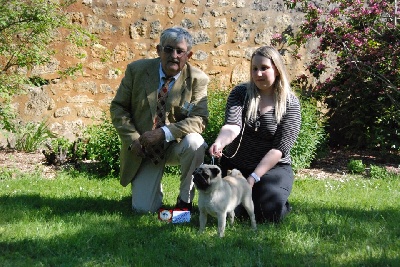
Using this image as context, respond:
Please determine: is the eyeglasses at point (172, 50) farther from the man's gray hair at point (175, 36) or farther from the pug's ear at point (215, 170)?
the pug's ear at point (215, 170)

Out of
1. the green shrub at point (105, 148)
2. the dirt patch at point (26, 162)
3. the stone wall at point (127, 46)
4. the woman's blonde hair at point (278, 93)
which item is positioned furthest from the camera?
the stone wall at point (127, 46)

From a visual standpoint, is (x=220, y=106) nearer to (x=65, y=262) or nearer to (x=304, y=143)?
(x=304, y=143)

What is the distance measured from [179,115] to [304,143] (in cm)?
290

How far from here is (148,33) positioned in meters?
8.98

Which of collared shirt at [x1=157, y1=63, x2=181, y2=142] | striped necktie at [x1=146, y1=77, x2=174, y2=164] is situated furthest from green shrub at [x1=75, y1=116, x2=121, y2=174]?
collared shirt at [x1=157, y1=63, x2=181, y2=142]

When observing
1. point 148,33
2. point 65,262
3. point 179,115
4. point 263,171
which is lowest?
point 65,262

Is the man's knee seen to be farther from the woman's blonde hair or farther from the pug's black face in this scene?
the pug's black face

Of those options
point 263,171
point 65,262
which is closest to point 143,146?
point 263,171

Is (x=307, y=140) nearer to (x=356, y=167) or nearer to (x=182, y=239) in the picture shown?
(x=356, y=167)

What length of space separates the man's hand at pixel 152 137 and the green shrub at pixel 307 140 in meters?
2.99

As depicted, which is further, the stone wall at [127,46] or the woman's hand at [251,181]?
the stone wall at [127,46]

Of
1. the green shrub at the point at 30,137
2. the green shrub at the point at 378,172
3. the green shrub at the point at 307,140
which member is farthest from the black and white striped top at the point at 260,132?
the green shrub at the point at 30,137

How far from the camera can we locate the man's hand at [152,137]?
489cm

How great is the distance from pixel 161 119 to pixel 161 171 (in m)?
0.51
